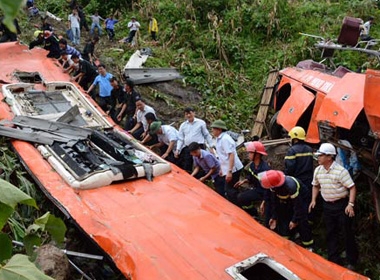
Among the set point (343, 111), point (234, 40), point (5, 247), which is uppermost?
point (5, 247)

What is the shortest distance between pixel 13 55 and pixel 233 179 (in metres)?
5.91

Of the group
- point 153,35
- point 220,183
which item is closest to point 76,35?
point 153,35

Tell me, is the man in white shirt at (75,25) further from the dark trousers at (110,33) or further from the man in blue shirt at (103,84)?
the man in blue shirt at (103,84)

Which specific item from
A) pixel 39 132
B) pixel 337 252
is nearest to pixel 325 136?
pixel 337 252

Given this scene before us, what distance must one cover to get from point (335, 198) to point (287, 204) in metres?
0.60

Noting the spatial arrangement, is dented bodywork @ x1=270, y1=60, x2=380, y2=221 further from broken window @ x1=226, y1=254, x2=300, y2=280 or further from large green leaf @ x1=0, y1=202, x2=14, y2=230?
large green leaf @ x1=0, y1=202, x2=14, y2=230

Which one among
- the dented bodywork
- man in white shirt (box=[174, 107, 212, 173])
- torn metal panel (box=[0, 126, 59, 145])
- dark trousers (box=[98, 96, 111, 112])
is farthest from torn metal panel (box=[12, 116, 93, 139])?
the dented bodywork

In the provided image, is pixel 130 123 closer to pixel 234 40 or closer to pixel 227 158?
pixel 227 158

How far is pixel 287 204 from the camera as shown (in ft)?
16.1

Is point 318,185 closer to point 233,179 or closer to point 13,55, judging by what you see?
point 233,179

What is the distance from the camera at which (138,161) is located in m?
5.48

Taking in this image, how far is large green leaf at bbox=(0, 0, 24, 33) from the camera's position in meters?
0.50

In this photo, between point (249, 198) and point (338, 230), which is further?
point (249, 198)

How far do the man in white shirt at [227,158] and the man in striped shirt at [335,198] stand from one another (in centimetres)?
126
